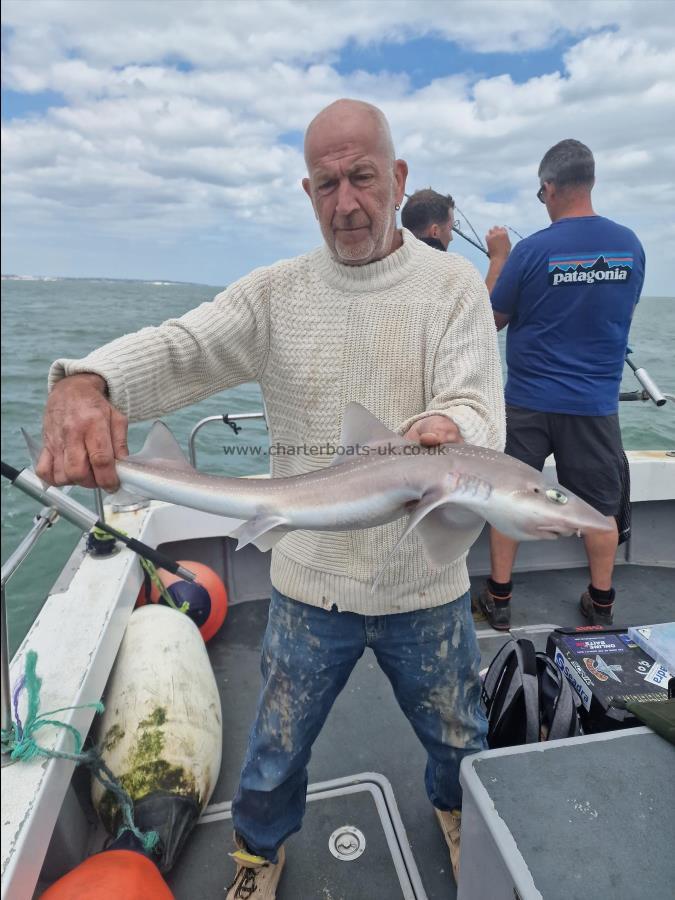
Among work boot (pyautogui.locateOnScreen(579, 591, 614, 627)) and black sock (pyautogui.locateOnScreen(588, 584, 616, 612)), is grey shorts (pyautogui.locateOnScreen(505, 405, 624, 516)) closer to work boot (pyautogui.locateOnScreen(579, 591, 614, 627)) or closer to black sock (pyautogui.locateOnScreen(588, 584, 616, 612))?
black sock (pyautogui.locateOnScreen(588, 584, 616, 612))

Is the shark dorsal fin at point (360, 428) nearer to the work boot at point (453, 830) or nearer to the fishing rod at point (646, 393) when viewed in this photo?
the work boot at point (453, 830)

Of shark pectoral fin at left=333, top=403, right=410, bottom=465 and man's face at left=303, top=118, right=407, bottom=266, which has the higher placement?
man's face at left=303, top=118, right=407, bottom=266

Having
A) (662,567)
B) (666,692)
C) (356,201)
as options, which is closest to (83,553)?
(356,201)

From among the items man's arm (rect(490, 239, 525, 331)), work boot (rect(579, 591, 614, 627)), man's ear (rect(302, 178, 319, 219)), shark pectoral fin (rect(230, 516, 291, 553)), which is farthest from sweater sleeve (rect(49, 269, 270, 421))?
work boot (rect(579, 591, 614, 627))

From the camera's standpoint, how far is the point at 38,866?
74.4 inches

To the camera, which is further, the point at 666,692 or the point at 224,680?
the point at 224,680

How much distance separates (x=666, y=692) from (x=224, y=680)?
8.40 ft

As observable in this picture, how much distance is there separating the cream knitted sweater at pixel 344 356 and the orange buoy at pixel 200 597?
1.84 meters

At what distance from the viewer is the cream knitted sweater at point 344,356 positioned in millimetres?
1993

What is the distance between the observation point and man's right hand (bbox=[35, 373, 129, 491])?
1.61m

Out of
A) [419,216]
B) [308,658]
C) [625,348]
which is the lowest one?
[308,658]

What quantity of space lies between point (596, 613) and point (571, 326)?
2.08 metres

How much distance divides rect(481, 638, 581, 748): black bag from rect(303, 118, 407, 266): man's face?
189cm

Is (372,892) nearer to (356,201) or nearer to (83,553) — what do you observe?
(83,553)
